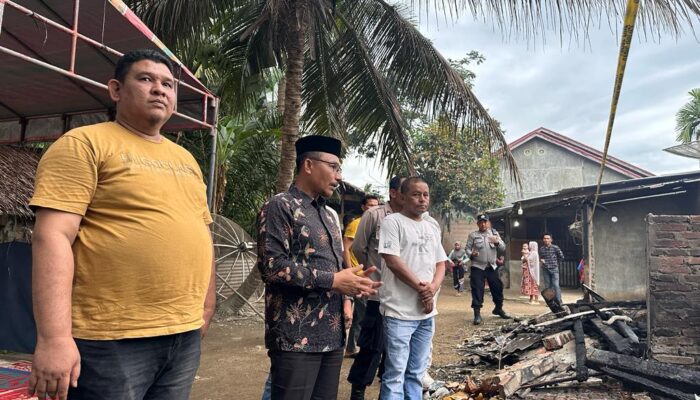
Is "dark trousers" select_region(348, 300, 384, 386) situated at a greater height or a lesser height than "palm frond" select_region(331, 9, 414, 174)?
lesser

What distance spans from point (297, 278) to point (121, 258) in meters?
0.81

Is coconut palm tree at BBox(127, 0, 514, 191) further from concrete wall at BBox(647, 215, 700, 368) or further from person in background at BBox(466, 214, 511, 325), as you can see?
concrete wall at BBox(647, 215, 700, 368)

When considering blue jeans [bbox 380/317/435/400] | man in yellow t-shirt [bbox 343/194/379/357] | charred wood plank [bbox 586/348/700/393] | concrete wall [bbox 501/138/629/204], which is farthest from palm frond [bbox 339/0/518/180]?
concrete wall [bbox 501/138/629/204]

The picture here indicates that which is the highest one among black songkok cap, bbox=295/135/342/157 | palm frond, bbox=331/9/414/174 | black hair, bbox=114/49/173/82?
palm frond, bbox=331/9/414/174

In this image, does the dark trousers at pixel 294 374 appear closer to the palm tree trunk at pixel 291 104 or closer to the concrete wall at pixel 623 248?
the palm tree trunk at pixel 291 104

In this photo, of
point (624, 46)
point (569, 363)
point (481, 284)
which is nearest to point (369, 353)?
point (569, 363)

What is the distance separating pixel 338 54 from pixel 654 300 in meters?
5.68

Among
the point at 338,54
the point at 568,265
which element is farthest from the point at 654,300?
the point at 568,265

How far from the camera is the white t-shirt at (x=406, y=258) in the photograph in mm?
3312

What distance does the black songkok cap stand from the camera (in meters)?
2.62

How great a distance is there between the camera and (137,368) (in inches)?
63.8

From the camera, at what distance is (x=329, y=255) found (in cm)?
243

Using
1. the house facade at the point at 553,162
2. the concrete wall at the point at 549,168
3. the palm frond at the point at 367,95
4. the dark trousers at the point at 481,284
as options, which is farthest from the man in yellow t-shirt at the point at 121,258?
the concrete wall at the point at 549,168

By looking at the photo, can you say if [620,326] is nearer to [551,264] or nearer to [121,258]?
[551,264]
